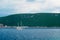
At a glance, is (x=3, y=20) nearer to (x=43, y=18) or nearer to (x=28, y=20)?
(x=28, y=20)

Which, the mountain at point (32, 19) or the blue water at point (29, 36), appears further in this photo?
the mountain at point (32, 19)

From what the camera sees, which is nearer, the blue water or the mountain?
the blue water

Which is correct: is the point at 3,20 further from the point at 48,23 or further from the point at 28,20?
the point at 48,23

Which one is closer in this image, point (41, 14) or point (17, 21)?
point (41, 14)

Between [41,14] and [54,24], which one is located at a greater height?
[41,14]

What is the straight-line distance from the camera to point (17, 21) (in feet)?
403

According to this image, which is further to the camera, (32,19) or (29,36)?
(32,19)

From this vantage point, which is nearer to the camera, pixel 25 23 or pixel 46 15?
pixel 46 15

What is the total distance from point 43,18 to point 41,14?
3.57 meters

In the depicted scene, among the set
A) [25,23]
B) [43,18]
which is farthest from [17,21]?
[43,18]

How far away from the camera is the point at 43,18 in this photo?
117 meters

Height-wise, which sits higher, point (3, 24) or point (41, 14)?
point (41, 14)

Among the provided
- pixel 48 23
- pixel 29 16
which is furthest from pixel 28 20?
pixel 48 23

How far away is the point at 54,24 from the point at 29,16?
15538 millimetres
